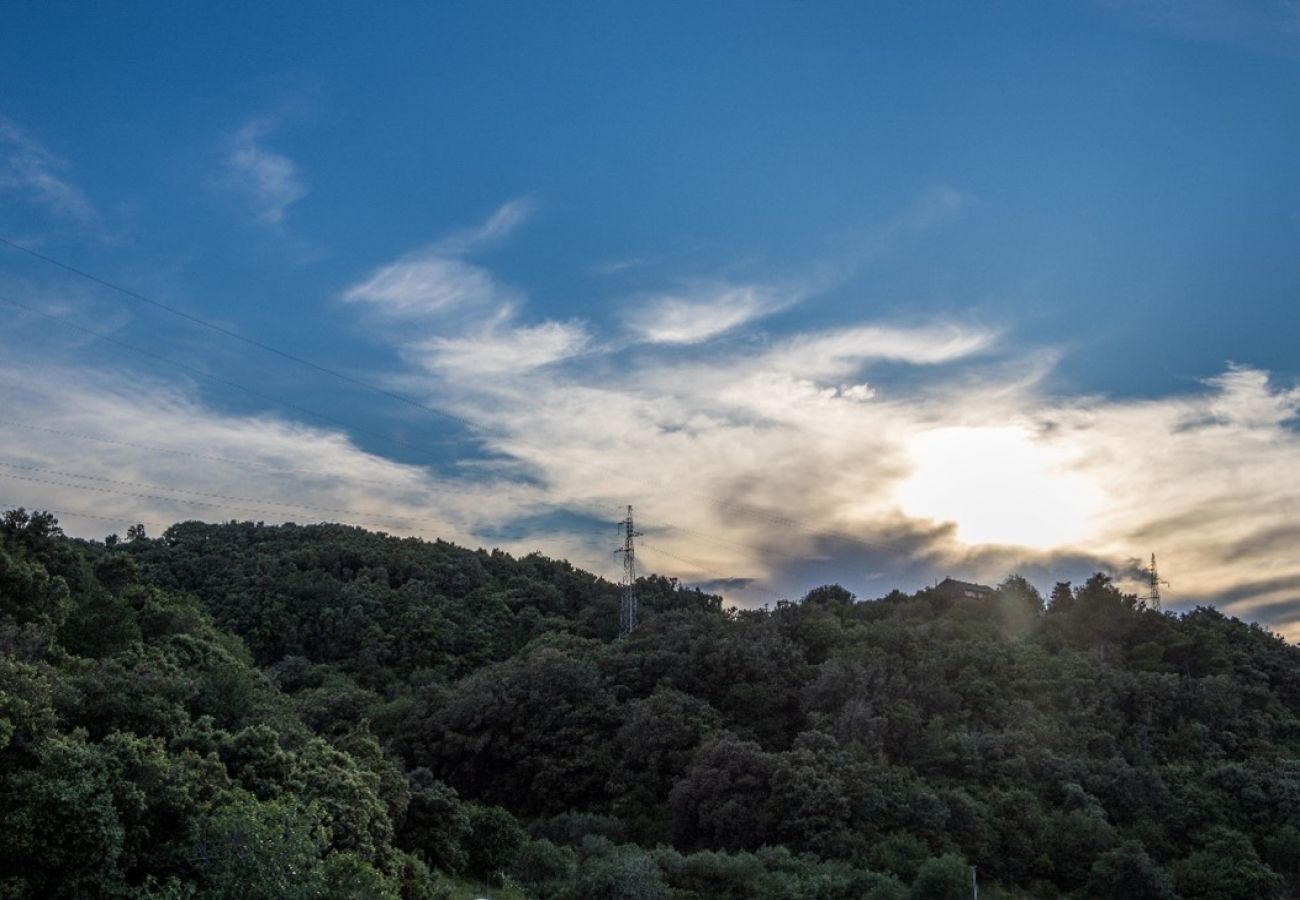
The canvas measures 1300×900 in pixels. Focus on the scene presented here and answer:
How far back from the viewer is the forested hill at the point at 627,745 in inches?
984

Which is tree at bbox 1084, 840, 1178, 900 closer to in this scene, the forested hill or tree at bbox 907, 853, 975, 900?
the forested hill

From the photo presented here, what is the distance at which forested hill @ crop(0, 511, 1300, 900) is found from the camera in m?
25.0

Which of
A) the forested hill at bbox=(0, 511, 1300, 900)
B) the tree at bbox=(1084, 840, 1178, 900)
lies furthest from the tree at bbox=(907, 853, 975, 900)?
the tree at bbox=(1084, 840, 1178, 900)

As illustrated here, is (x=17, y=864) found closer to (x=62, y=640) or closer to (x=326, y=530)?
(x=62, y=640)

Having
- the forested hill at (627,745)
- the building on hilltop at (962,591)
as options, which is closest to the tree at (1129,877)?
the forested hill at (627,745)

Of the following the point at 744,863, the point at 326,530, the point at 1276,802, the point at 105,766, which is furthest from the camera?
the point at 326,530

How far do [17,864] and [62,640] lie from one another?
67.1ft

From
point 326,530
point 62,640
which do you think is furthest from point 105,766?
point 326,530

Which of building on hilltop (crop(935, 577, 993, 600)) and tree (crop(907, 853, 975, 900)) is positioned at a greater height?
building on hilltop (crop(935, 577, 993, 600))

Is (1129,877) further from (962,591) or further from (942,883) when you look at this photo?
(962,591)

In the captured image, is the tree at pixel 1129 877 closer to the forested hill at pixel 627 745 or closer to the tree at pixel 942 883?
the forested hill at pixel 627 745

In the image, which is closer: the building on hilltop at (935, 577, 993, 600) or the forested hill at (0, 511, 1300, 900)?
the forested hill at (0, 511, 1300, 900)

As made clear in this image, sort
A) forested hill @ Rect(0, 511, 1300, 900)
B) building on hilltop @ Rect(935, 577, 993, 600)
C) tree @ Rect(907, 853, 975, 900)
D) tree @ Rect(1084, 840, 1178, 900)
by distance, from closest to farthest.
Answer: forested hill @ Rect(0, 511, 1300, 900) → tree @ Rect(907, 853, 975, 900) → tree @ Rect(1084, 840, 1178, 900) → building on hilltop @ Rect(935, 577, 993, 600)

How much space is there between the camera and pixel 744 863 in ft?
132
